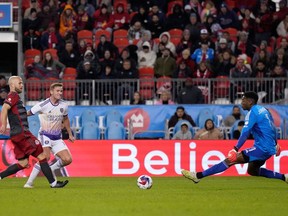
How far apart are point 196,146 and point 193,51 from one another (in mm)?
5238

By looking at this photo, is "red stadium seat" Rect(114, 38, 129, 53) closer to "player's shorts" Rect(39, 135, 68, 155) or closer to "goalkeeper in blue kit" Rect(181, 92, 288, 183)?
"player's shorts" Rect(39, 135, 68, 155)

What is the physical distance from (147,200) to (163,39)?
1429 cm

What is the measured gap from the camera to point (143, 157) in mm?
22484

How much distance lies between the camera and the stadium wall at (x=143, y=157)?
22422 mm

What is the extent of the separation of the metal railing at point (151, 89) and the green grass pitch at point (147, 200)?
8.49 meters

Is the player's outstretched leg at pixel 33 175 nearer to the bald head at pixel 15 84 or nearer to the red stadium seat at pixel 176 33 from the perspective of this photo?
the bald head at pixel 15 84

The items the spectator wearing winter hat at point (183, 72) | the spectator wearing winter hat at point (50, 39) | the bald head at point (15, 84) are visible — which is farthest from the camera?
the spectator wearing winter hat at point (50, 39)

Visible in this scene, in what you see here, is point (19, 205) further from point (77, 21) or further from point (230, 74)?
point (77, 21)

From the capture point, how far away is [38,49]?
93.0 feet

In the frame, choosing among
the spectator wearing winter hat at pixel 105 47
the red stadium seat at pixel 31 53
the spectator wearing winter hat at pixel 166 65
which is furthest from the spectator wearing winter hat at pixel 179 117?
the red stadium seat at pixel 31 53

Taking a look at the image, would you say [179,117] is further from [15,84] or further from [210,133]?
[15,84]

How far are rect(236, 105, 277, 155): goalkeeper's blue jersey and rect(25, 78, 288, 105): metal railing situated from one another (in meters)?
9.47

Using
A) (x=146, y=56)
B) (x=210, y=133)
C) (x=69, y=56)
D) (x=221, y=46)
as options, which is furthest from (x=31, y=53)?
(x=210, y=133)

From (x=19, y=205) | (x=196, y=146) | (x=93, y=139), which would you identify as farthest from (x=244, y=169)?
(x=19, y=205)
